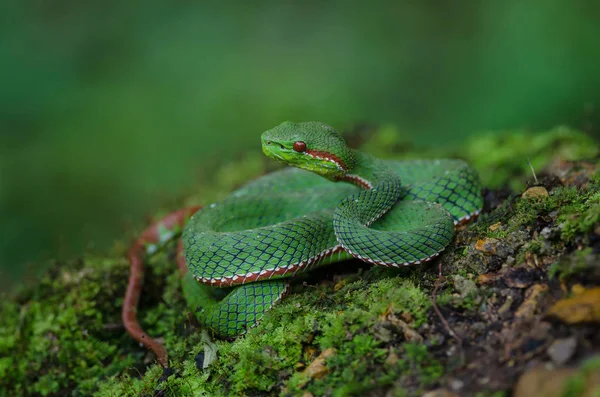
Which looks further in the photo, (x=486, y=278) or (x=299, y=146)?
(x=299, y=146)

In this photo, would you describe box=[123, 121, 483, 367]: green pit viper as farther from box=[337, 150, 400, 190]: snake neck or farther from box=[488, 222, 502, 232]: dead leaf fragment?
box=[488, 222, 502, 232]: dead leaf fragment

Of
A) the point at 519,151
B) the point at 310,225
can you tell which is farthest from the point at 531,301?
the point at 519,151

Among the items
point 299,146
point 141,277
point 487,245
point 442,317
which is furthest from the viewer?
point 141,277

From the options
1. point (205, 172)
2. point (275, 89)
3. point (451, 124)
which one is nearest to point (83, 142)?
point (205, 172)

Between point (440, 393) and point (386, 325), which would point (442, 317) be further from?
point (440, 393)

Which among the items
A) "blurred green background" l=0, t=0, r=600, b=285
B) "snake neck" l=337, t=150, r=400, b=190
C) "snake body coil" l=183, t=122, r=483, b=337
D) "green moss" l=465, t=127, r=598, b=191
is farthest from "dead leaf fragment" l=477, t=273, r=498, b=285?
"blurred green background" l=0, t=0, r=600, b=285

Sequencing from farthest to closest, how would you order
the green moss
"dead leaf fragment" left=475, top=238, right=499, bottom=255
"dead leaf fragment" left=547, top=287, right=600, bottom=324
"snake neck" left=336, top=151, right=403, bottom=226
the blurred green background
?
1. the blurred green background
2. the green moss
3. "snake neck" left=336, top=151, right=403, bottom=226
4. "dead leaf fragment" left=475, top=238, right=499, bottom=255
5. "dead leaf fragment" left=547, top=287, right=600, bottom=324
